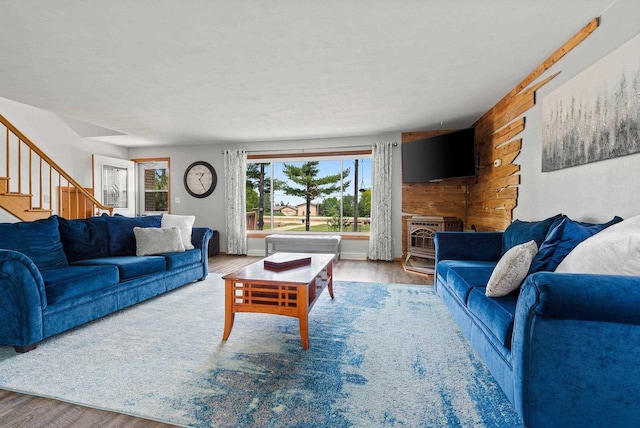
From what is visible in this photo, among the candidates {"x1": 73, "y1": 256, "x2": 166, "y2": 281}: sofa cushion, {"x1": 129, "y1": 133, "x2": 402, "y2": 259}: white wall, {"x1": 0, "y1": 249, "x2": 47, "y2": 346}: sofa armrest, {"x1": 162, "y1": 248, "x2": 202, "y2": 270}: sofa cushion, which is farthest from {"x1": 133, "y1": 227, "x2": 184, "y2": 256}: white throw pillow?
{"x1": 129, "y1": 133, "x2": 402, "y2": 259}: white wall

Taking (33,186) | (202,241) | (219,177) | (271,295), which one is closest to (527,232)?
(271,295)

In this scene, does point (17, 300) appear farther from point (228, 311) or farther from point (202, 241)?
point (202, 241)

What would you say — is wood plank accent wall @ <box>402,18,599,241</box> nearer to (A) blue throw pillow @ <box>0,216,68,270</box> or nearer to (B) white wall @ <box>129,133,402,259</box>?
(B) white wall @ <box>129,133,402,259</box>

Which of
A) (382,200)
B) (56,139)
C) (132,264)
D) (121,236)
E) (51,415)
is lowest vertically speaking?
(51,415)

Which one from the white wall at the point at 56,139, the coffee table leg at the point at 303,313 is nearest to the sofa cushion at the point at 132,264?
the coffee table leg at the point at 303,313

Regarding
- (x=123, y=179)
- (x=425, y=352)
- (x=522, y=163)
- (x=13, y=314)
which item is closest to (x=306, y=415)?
(x=425, y=352)

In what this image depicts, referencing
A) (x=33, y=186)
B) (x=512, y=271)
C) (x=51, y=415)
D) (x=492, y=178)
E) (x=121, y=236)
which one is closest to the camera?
(x=51, y=415)

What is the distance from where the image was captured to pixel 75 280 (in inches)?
92.0

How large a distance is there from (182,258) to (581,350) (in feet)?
11.5

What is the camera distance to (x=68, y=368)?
1.84 meters

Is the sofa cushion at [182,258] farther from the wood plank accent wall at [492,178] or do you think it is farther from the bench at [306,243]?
the wood plank accent wall at [492,178]

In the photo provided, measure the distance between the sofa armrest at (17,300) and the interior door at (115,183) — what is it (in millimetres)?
4714

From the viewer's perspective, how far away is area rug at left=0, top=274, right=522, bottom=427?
56.6 inches

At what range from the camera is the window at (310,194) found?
19.2 ft
